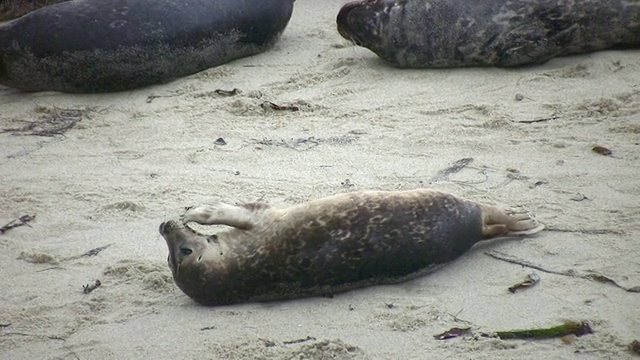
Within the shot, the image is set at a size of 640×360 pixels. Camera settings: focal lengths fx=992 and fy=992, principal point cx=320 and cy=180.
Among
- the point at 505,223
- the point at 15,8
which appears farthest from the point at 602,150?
the point at 15,8

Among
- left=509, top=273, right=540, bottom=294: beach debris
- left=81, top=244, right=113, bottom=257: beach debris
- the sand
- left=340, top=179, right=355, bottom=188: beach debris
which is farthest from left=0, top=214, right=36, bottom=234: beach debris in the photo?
left=509, top=273, right=540, bottom=294: beach debris

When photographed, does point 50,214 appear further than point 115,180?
No

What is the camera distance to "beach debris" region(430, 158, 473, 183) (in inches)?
181

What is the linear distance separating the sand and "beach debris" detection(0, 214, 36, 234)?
0.05 m

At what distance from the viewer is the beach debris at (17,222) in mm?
4481

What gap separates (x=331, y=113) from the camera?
5551mm

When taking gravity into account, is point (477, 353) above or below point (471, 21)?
below

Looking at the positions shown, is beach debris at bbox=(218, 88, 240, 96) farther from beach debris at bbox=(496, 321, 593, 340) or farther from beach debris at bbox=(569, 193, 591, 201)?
beach debris at bbox=(496, 321, 593, 340)

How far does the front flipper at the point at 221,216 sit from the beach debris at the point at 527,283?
1061mm

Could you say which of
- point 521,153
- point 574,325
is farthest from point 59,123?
point 574,325

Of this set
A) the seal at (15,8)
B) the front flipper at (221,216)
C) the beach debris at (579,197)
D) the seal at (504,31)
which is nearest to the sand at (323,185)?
the beach debris at (579,197)

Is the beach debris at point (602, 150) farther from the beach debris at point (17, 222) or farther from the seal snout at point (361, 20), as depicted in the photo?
the beach debris at point (17, 222)

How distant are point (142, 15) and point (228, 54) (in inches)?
24.1

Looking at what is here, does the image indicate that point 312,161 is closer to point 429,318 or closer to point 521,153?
point 521,153
